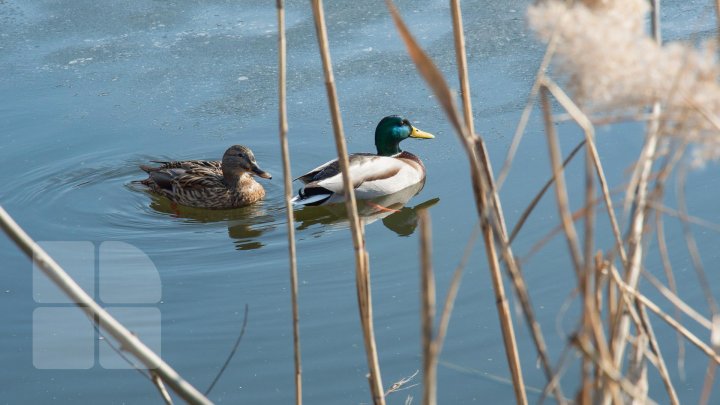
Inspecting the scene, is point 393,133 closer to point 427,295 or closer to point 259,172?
point 259,172

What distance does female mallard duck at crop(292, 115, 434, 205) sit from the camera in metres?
5.32

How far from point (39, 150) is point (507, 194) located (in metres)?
2.69

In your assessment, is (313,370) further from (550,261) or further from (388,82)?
(388,82)

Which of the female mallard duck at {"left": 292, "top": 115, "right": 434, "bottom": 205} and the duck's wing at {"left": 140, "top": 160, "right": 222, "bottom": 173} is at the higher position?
the duck's wing at {"left": 140, "top": 160, "right": 222, "bottom": 173}

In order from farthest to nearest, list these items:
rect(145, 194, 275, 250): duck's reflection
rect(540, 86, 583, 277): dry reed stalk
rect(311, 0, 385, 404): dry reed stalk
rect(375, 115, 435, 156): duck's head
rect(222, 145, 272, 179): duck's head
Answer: rect(375, 115, 435, 156): duck's head → rect(222, 145, 272, 179): duck's head → rect(145, 194, 275, 250): duck's reflection → rect(311, 0, 385, 404): dry reed stalk → rect(540, 86, 583, 277): dry reed stalk

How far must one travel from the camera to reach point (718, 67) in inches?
45.5

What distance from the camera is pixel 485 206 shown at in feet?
4.86

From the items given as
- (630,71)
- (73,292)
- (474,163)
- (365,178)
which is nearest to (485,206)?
(474,163)

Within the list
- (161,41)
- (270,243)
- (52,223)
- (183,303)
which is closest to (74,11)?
(161,41)

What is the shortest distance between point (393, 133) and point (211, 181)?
1071 millimetres

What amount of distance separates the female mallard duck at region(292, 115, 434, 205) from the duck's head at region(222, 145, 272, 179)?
10.9 inches

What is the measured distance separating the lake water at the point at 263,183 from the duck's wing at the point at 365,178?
0.40 ft

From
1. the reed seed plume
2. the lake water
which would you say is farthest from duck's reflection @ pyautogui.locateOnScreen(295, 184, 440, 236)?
the reed seed plume

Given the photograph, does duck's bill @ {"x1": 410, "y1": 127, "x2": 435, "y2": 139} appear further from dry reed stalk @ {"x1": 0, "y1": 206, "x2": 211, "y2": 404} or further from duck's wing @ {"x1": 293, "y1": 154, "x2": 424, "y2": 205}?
dry reed stalk @ {"x1": 0, "y1": 206, "x2": 211, "y2": 404}
